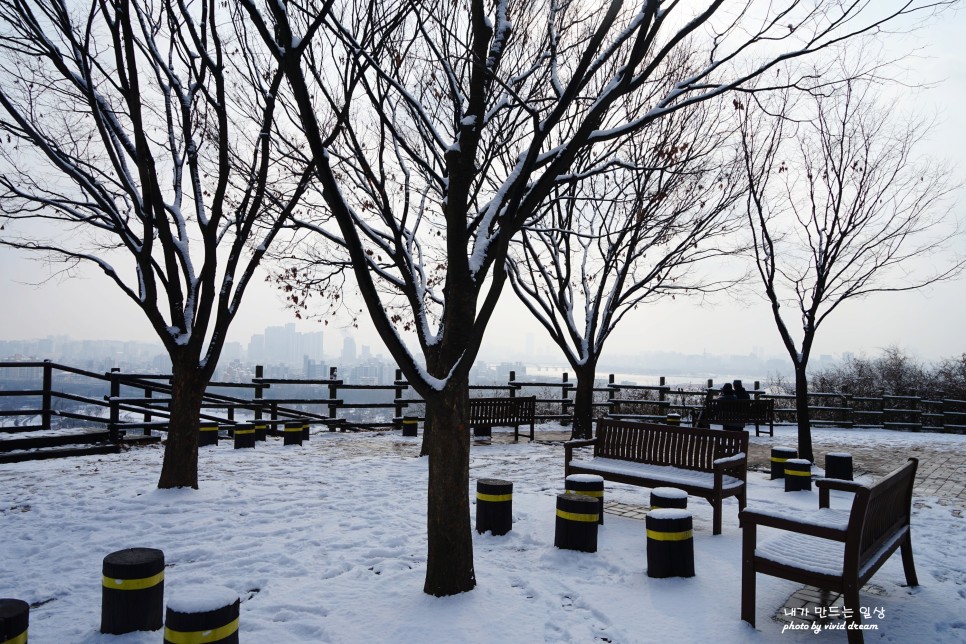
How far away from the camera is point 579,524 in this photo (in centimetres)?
554

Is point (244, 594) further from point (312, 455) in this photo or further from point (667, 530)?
point (312, 455)

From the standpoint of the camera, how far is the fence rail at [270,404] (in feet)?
35.9

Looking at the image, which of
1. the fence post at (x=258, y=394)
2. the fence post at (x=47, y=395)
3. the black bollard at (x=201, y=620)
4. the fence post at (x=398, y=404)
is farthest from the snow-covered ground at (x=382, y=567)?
the fence post at (x=398, y=404)

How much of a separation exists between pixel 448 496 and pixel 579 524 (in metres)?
1.71

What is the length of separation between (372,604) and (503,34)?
14.9ft

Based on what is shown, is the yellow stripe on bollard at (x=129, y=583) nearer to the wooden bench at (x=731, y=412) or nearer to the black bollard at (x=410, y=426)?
the black bollard at (x=410, y=426)

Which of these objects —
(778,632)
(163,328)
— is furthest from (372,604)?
(163,328)

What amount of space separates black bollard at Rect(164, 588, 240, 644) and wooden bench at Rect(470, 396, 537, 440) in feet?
30.6

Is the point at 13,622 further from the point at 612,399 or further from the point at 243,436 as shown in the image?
the point at 612,399

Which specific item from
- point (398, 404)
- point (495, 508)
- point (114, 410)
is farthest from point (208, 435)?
point (495, 508)

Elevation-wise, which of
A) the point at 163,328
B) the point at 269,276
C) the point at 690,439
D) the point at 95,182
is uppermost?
the point at 95,182

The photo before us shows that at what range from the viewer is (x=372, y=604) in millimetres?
4312

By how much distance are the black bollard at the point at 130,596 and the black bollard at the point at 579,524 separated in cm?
333

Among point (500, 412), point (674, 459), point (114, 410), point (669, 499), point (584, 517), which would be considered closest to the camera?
point (584, 517)
